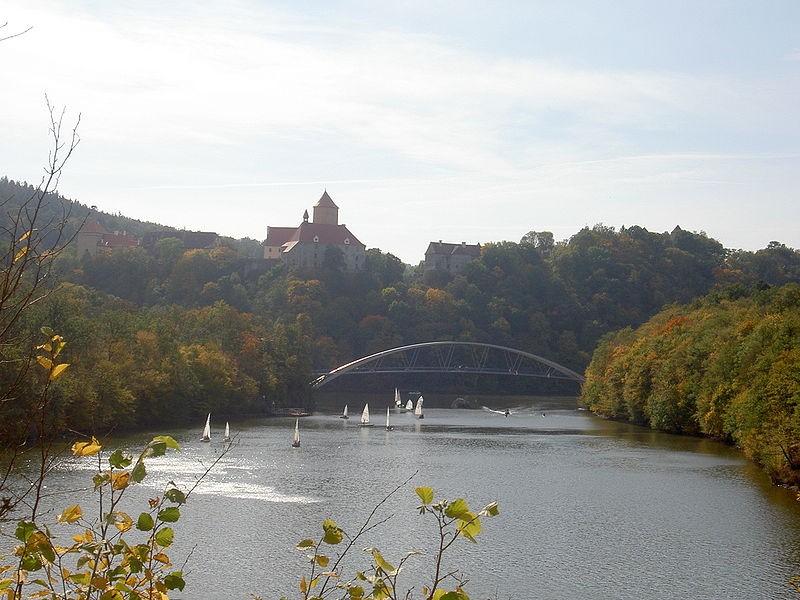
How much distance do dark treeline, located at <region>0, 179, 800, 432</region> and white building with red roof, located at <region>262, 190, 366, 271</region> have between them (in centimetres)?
233

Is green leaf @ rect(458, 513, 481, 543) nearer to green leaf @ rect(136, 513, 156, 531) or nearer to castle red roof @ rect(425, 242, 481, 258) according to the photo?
green leaf @ rect(136, 513, 156, 531)

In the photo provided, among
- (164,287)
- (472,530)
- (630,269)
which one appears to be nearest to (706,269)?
(630,269)

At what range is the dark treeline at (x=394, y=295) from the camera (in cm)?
6438

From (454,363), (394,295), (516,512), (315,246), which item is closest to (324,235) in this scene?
(315,246)

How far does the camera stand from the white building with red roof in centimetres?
10994

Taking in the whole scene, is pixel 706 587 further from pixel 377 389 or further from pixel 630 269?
pixel 630 269

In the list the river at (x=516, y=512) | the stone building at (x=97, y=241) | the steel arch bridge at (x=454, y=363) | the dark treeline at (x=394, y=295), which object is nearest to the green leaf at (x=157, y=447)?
the river at (x=516, y=512)

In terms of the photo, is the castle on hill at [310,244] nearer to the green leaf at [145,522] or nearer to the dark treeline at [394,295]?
the dark treeline at [394,295]

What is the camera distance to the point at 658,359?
5222cm

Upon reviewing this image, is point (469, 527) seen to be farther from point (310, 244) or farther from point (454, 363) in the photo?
point (310, 244)

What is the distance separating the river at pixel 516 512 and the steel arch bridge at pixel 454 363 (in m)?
33.1

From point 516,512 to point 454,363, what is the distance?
243ft

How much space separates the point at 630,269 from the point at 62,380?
3172 inches

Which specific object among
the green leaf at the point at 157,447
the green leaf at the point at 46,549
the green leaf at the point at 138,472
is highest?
the green leaf at the point at 157,447
